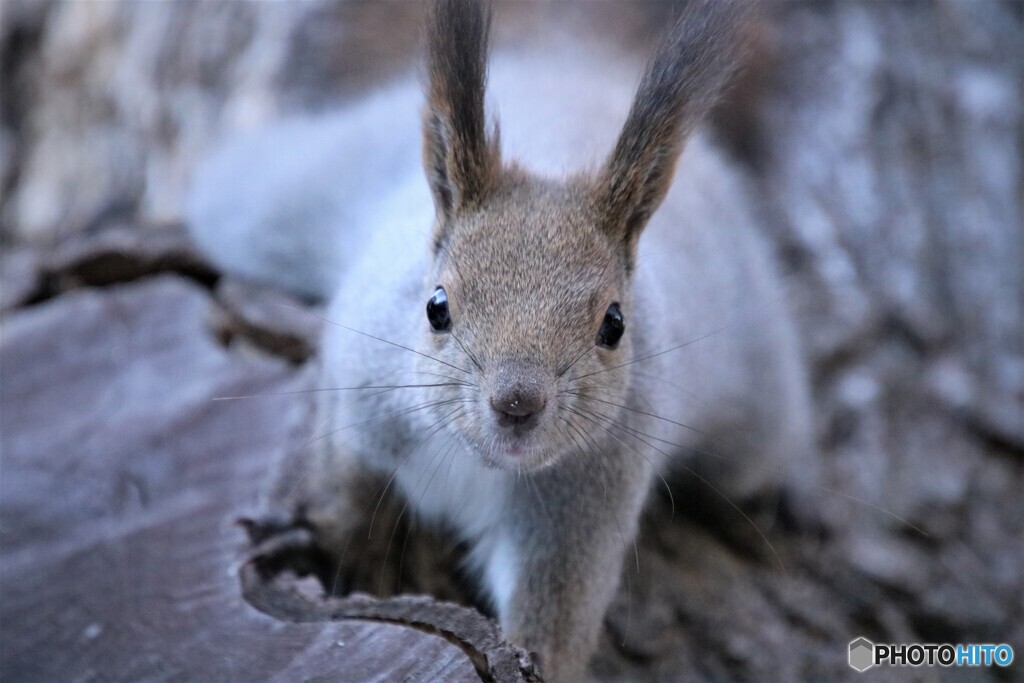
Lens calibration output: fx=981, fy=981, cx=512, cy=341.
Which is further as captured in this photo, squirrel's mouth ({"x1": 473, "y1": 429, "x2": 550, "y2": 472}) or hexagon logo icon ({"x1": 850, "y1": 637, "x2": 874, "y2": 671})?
hexagon logo icon ({"x1": 850, "y1": 637, "x2": 874, "y2": 671})

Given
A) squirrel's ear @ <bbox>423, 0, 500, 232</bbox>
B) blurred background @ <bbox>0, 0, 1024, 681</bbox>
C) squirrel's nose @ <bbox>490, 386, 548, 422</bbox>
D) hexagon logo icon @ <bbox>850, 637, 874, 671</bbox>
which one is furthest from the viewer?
hexagon logo icon @ <bbox>850, 637, 874, 671</bbox>

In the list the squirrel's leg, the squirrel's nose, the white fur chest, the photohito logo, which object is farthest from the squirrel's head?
the photohito logo

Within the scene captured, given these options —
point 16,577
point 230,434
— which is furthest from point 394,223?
point 16,577

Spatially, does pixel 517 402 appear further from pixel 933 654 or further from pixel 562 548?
pixel 933 654

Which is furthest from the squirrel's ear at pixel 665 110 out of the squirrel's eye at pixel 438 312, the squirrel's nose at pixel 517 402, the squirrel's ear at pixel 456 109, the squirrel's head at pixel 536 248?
the squirrel's nose at pixel 517 402

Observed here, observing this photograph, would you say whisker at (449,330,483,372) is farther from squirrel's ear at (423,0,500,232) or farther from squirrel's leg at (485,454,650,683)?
squirrel's leg at (485,454,650,683)

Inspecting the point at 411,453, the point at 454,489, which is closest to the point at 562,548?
the point at 454,489
